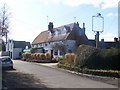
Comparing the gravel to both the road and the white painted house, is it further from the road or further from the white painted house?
the white painted house

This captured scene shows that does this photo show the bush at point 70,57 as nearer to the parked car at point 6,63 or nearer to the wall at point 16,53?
the parked car at point 6,63

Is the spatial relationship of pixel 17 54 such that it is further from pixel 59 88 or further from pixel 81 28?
pixel 59 88

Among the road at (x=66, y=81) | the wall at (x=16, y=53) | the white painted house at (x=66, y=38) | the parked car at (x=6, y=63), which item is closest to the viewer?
the road at (x=66, y=81)

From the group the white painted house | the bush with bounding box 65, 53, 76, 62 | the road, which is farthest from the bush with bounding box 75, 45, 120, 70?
the white painted house

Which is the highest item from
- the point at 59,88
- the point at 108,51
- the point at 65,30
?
the point at 65,30

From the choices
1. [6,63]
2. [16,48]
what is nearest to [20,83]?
[6,63]

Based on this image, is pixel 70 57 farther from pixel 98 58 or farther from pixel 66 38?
pixel 66 38

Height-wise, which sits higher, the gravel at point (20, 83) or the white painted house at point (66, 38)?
the white painted house at point (66, 38)

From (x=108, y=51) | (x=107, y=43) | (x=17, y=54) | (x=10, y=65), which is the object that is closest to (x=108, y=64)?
(x=108, y=51)

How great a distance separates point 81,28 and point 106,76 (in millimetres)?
46215

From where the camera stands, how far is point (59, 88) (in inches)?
754

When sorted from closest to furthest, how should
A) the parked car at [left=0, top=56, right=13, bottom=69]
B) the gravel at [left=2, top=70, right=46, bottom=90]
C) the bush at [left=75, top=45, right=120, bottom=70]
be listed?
the gravel at [left=2, top=70, right=46, bottom=90]
the bush at [left=75, top=45, right=120, bottom=70]
the parked car at [left=0, top=56, right=13, bottom=69]

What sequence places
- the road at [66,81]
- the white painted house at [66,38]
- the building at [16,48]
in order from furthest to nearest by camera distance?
1. the building at [16,48]
2. the white painted house at [66,38]
3. the road at [66,81]

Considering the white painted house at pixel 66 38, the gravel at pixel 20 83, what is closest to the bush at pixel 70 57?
the gravel at pixel 20 83
